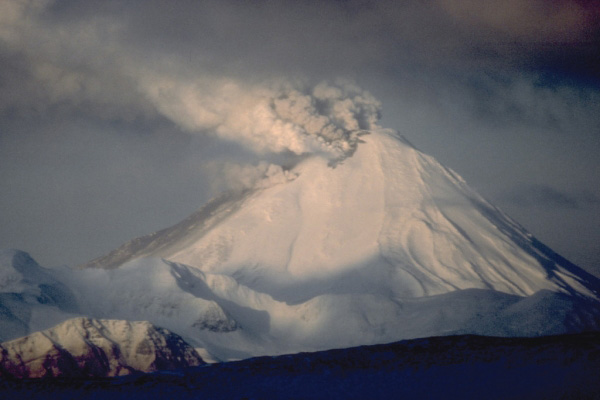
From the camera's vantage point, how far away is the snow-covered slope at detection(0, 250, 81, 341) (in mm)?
54188

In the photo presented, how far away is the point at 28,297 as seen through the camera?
59906 mm

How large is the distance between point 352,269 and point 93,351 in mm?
39007

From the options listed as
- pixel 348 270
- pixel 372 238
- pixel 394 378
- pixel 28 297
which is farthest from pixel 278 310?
pixel 394 378

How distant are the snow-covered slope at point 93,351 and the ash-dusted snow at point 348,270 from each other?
35.9 feet

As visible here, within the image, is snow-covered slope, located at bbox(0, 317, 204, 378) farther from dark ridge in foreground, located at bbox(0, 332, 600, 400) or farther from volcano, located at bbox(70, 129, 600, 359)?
dark ridge in foreground, located at bbox(0, 332, 600, 400)

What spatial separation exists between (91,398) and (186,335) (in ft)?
177

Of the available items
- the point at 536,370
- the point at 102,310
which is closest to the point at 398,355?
the point at 536,370

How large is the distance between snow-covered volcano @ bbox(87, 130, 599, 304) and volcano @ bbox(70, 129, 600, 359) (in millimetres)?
193

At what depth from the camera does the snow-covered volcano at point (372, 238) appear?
78.7 meters

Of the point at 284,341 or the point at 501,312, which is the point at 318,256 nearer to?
the point at 284,341

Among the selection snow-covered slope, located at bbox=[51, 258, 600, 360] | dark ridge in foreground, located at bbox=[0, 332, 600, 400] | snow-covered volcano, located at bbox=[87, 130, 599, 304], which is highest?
snow-covered volcano, located at bbox=[87, 130, 599, 304]

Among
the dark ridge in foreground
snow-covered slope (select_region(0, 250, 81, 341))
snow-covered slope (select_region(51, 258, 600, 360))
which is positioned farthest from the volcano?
the dark ridge in foreground

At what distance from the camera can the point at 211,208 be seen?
366 ft

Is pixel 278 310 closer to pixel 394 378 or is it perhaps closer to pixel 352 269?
pixel 352 269
